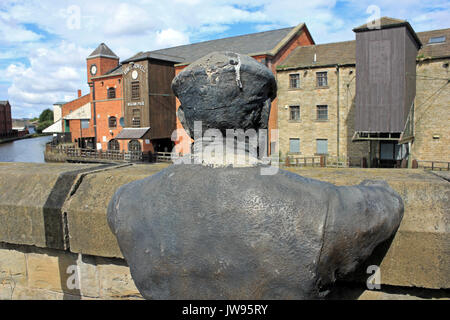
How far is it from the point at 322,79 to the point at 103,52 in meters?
26.3

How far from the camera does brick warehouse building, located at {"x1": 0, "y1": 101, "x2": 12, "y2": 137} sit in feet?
Answer: 251

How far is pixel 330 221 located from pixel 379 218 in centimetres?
21

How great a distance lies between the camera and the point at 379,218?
1.25 m

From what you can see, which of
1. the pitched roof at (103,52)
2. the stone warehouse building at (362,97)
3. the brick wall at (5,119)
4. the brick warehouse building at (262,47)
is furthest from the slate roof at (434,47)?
the brick wall at (5,119)

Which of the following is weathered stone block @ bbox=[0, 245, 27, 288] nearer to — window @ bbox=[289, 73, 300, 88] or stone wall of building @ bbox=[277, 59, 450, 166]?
stone wall of building @ bbox=[277, 59, 450, 166]

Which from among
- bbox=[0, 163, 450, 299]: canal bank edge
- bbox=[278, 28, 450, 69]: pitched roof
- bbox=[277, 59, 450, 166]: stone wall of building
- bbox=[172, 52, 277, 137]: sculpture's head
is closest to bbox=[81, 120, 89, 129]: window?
bbox=[277, 59, 450, 166]: stone wall of building

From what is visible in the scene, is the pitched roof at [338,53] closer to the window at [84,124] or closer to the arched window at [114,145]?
the arched window at [114,145]

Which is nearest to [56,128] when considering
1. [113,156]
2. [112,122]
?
[112,122]

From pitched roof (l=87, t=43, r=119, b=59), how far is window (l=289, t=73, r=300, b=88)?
23.6m

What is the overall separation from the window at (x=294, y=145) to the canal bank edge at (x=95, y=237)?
23.4 metres

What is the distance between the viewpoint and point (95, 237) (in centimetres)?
210

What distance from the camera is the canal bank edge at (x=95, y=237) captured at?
1.58 metres

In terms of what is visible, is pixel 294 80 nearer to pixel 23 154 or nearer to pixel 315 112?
pixel 315 112

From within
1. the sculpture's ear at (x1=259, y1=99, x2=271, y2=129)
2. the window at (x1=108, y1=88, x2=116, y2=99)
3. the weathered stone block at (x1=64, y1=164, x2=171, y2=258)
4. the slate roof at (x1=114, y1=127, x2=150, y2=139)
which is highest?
the window at (x1=108, y1=88, x2=116, y2=99)
